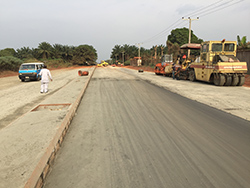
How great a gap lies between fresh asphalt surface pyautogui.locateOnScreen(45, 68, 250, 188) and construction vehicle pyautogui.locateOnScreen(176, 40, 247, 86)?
778 centimetres

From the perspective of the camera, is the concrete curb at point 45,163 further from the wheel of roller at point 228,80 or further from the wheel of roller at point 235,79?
the wheel of roller at point 235,79

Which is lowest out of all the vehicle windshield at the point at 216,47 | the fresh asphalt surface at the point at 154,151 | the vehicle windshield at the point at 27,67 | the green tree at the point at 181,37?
the fresh asphalt surface at the point at 154,151

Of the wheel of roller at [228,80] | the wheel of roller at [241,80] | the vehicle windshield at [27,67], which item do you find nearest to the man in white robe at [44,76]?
the vehicle windshield at [27,67]

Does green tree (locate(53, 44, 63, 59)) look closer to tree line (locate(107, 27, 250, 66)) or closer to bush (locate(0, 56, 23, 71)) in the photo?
tree line (locate(107, 27, 250, 66))

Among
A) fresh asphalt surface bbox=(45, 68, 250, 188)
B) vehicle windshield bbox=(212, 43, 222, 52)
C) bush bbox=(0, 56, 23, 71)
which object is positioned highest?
vehicle windshield bbox=(212, 43, 222, 52)

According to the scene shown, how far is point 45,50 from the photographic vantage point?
64.6 meters

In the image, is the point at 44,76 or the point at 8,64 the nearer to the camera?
the point at 44,76

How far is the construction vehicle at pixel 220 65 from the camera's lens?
13.0 metres

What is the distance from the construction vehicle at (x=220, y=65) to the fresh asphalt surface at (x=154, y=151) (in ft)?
25.5

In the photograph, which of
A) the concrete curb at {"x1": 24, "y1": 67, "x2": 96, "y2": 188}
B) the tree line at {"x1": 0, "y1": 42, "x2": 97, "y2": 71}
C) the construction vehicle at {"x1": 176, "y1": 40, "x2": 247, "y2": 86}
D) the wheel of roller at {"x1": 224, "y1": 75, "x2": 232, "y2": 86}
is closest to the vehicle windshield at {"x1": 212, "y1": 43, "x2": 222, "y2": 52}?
the construction vehicle at {"x1": 176, "y1": 40, "x2": 247, "y2": 86}

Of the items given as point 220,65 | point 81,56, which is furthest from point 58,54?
point 220,65

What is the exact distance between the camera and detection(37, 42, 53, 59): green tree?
6444 centimetres

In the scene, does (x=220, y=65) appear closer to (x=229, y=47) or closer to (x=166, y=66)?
(x=229, y=47)

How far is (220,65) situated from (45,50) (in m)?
63.8
